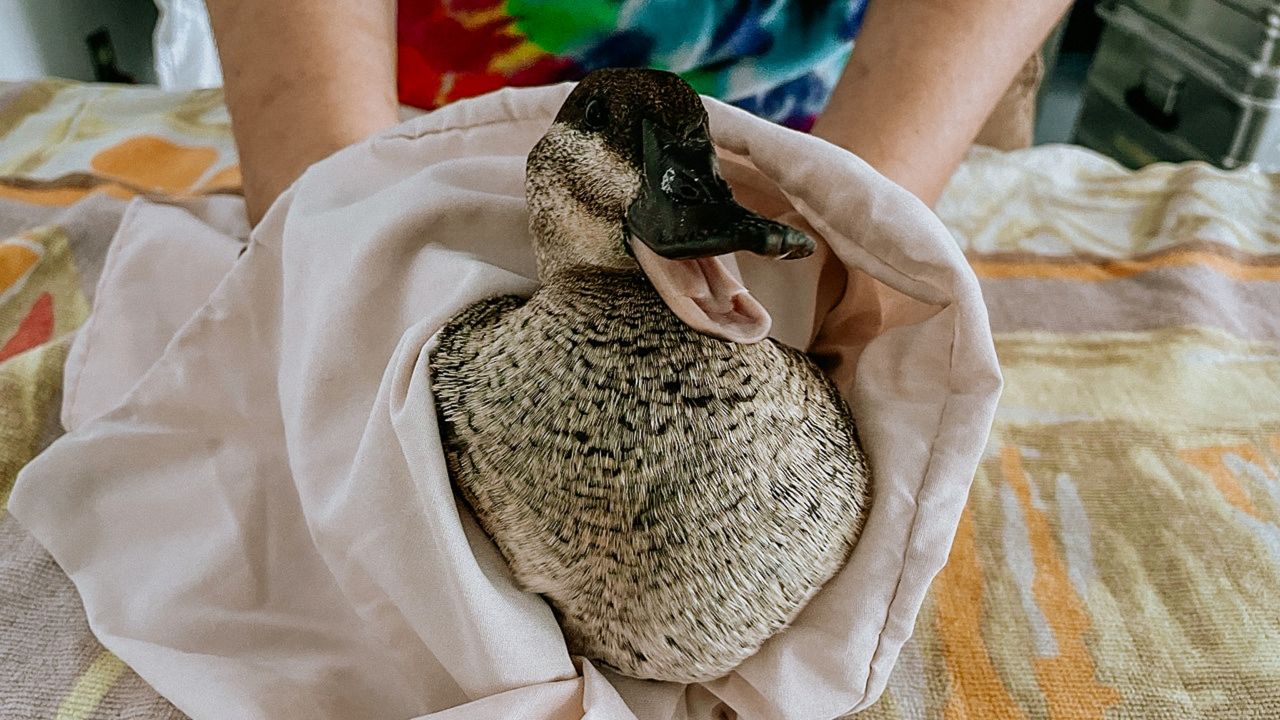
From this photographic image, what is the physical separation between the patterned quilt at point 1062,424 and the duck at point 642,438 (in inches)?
6.3

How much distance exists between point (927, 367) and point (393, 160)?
0.98 ft

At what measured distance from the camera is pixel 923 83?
0.58 meters

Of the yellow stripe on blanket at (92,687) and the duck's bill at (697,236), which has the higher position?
the duck's bill at (697,236)

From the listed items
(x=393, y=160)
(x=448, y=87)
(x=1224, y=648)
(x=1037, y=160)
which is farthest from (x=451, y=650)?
(x=1037, y=160)

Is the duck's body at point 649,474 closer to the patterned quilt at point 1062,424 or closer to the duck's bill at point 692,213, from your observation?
the duck's bill at point 692,213

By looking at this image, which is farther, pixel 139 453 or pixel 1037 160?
pixel 1037 160

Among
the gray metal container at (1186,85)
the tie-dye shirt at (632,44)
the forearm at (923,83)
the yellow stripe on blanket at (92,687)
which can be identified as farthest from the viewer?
the gray metal container at (1186,85)

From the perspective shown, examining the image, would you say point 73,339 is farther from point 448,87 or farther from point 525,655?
point 525,655

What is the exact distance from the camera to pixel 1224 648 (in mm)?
492

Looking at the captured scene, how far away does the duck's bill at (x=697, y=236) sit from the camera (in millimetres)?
294

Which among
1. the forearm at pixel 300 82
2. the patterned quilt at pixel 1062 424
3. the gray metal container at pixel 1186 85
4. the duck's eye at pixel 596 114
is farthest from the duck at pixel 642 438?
the gray metal container at pixel 1186 85

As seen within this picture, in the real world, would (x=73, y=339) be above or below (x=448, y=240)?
below

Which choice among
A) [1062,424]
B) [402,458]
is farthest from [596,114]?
[1062,424]

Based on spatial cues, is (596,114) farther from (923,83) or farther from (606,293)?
(923,83)
